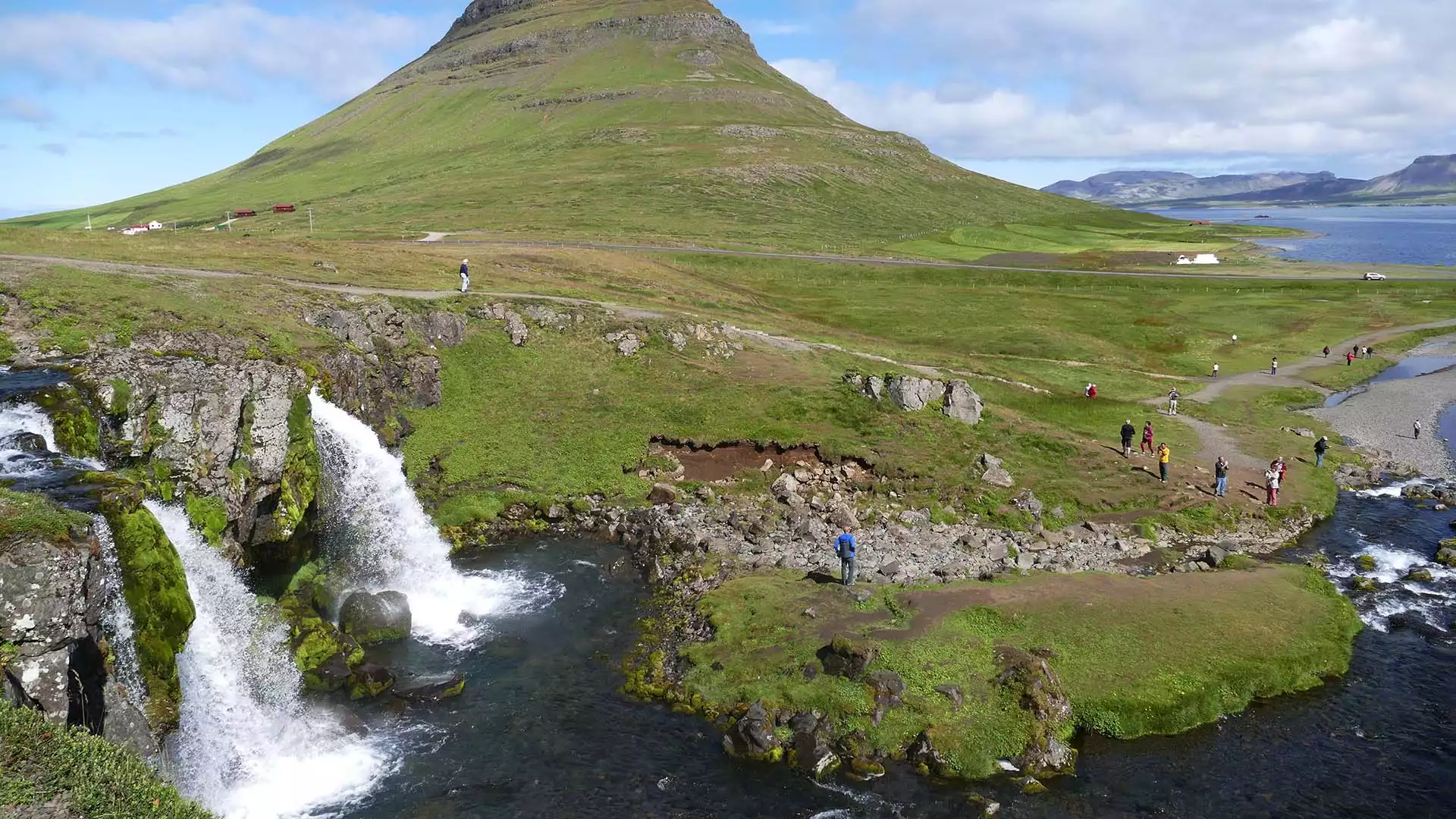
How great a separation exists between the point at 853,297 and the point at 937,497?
74.9m

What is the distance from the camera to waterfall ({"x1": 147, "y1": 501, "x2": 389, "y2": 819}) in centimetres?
2639

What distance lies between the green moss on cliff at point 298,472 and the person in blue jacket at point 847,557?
2615cm

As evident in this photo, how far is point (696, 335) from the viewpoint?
71250 millimetres

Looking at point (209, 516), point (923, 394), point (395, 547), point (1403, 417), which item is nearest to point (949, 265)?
point (1403, 417)

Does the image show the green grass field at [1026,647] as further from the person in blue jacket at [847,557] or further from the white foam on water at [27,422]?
the white foam on water at [27,422]

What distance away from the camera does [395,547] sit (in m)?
43.2

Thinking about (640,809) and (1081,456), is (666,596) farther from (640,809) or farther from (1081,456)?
(1081,456)

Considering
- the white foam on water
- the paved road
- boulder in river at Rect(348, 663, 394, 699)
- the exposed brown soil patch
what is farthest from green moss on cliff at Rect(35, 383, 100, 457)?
the paved road

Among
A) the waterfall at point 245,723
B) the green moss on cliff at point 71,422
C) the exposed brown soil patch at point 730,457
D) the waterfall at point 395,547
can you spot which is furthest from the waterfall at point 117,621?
the exposed brown soil patch at point 730,457

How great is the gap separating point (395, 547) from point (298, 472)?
6.16 meters

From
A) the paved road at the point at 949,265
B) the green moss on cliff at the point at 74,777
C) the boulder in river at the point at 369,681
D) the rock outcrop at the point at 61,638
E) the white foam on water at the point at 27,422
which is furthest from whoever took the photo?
the paved road at the point at 949,265

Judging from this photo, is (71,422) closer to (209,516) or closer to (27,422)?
(27,422)

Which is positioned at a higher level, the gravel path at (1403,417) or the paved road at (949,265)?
the paved road at (949,265)

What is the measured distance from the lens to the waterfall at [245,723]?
26.4m
